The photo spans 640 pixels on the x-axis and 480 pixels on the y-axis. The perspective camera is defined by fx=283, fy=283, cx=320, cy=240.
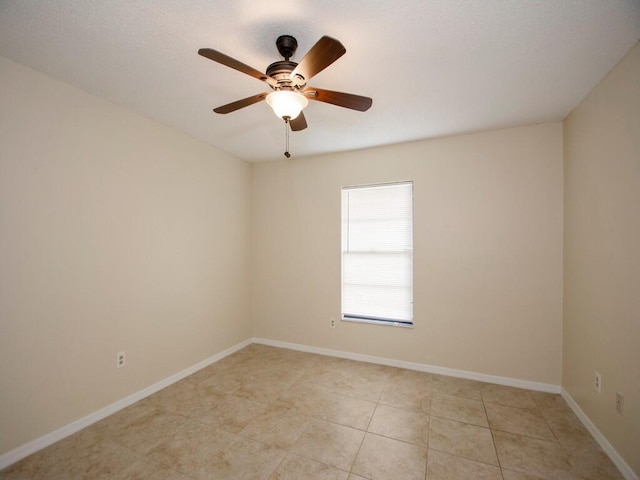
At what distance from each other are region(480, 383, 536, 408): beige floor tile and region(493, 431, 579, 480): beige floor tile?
483 millimetres

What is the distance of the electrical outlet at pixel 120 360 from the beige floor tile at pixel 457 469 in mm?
2489

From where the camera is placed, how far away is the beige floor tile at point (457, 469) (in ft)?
5.58

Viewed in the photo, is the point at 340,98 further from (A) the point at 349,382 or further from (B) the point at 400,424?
(A) the point at 349,382

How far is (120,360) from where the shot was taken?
95.4 inches

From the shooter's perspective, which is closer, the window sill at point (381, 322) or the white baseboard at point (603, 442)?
the white baseboard at point (603, 442)

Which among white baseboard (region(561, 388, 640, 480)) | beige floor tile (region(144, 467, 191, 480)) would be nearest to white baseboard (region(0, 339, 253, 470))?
beige floor tile (region(144, 467, 191, 480))

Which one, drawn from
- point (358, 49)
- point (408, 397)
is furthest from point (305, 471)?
point (358, 49)

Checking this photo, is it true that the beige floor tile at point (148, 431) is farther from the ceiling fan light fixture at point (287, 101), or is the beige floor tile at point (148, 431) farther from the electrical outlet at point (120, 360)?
the ceiling fan light fixture at point (287, 101)

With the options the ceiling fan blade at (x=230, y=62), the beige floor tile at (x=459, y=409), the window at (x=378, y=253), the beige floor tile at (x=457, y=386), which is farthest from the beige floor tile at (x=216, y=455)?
the ceiling fan blade at (x=230, y=62)

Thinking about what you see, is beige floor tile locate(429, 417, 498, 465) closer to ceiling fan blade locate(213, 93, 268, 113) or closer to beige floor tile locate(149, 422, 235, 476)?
beige floor tile locate(149, 422, 235, 476)

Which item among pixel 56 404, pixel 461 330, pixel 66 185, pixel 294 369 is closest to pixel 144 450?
pixel 56 404

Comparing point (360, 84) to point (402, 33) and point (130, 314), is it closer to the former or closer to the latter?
point (402, 33)

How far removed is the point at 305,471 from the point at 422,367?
1.85m

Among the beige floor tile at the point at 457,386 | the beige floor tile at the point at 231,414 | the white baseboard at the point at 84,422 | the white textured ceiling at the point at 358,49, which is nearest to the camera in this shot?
the white textured ceiling at the point at 358,49
